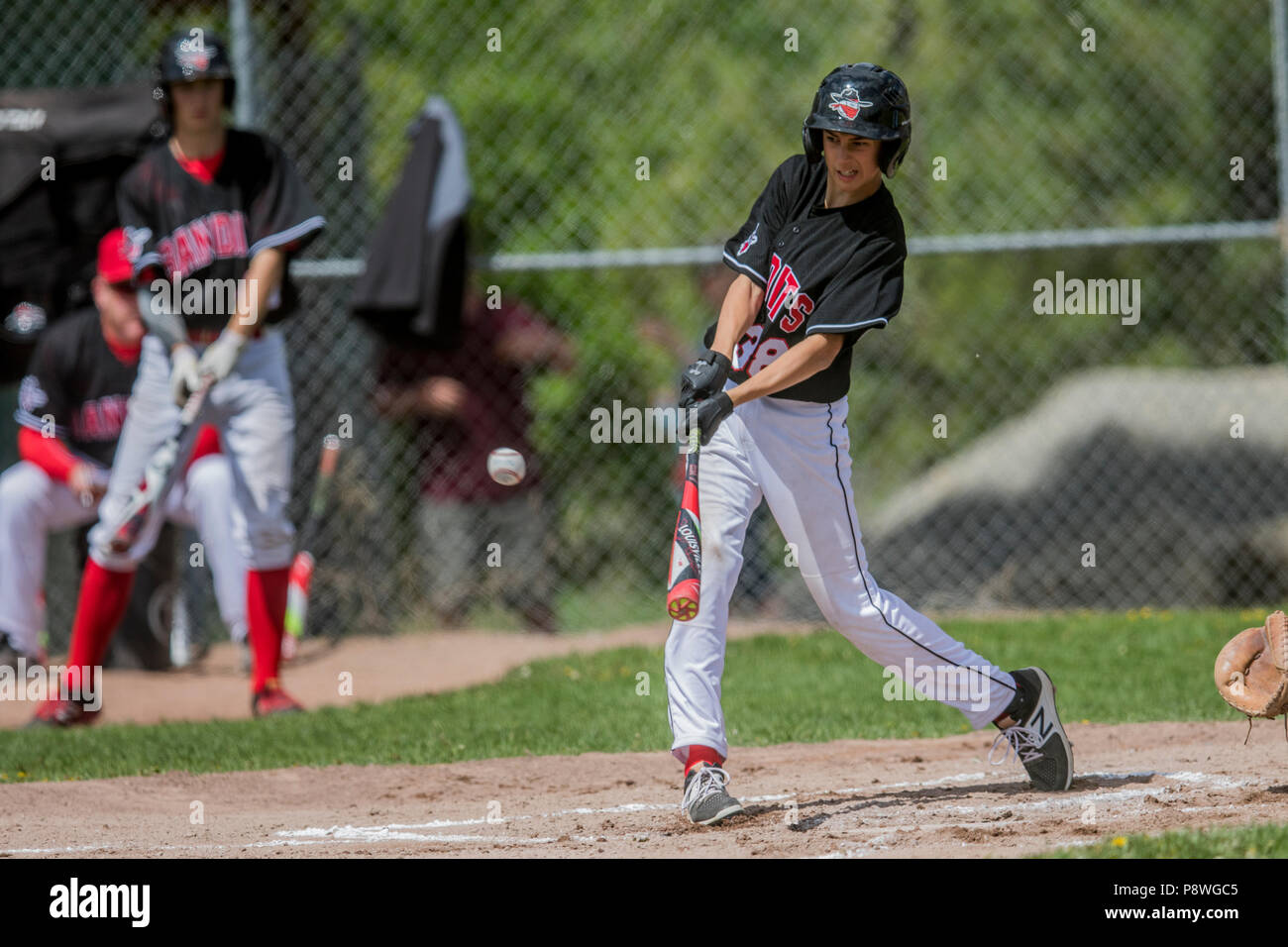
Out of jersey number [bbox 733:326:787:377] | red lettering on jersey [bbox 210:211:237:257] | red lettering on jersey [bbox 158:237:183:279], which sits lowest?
jersey number [bbox 733:326:787:377]

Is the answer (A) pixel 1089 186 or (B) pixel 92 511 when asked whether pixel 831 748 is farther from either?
(A) pixel 1089 186

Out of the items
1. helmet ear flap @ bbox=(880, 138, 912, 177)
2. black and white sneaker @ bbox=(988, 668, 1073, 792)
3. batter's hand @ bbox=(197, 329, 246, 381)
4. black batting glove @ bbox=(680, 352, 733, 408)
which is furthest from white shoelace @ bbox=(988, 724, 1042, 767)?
batter's hand @ bbox=(197, 329, 246, 381)

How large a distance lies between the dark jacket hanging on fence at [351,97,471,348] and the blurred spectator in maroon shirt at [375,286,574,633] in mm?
281

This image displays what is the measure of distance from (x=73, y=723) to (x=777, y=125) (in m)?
6.87

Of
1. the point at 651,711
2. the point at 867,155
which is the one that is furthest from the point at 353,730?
the point at 867,155

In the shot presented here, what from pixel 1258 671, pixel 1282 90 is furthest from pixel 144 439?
pixel 1282 90

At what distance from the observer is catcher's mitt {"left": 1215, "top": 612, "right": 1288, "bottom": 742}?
387 cm

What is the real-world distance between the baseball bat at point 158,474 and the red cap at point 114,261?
4.84ft

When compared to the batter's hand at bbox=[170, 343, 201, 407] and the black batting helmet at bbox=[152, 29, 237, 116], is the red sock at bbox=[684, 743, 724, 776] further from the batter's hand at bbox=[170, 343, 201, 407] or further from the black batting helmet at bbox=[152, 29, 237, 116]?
the black batting helmet at bbox=[152, 29, 237, 116]

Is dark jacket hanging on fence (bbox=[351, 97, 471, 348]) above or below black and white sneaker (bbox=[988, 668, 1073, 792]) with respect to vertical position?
above

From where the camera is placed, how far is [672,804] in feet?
14.1

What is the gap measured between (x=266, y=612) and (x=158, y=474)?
70cm

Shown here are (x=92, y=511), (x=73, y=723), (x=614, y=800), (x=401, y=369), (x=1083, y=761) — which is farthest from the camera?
(x=401, y=369)

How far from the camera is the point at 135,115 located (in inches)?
316
